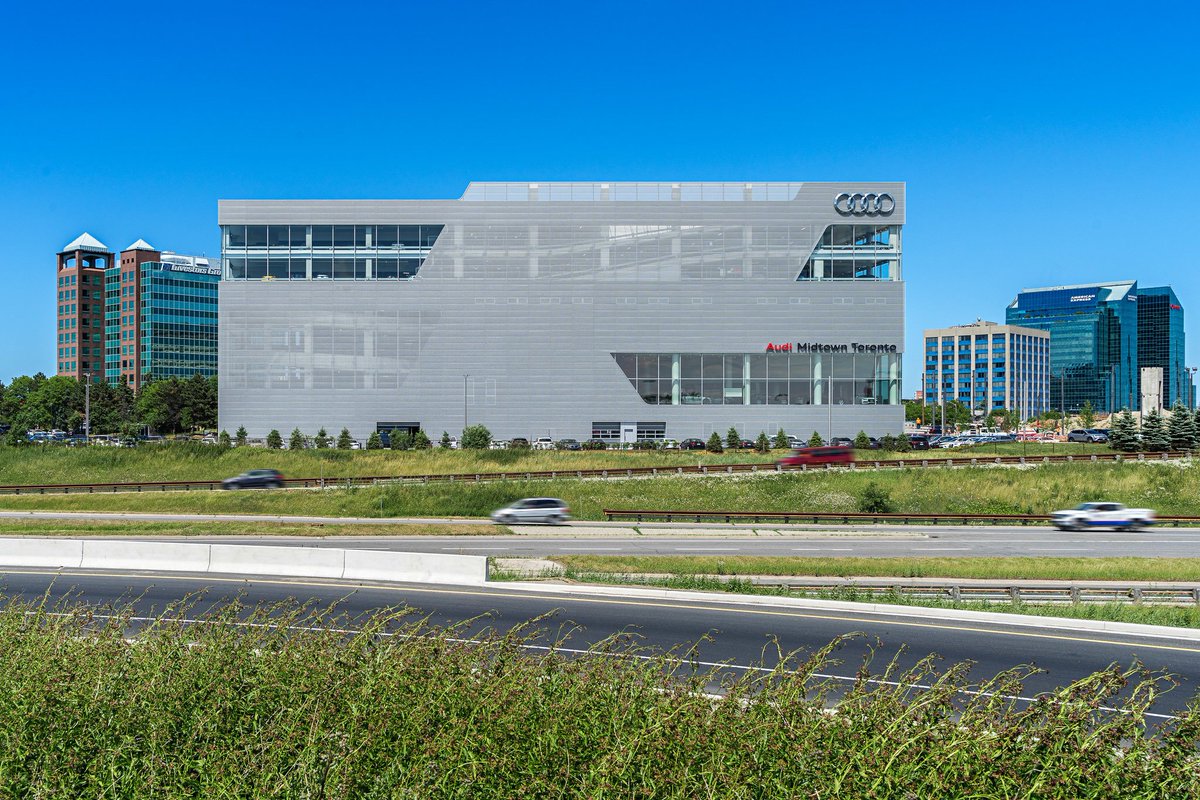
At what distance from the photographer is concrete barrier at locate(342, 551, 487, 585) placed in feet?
86.4

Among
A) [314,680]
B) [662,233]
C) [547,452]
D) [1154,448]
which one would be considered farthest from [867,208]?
[314,680]

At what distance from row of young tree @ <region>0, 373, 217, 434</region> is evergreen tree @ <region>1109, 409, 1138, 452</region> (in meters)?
127

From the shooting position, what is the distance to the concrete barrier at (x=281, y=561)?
2734 cm

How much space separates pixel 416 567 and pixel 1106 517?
38.2 metres

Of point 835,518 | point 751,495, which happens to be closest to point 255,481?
point 751,495

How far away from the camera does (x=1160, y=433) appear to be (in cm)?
8394

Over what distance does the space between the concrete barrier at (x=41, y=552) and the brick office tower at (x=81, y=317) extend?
185 metres

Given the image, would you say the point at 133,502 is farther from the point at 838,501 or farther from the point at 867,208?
the point at 867,208

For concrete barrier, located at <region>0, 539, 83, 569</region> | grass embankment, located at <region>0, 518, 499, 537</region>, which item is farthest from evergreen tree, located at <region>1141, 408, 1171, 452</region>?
concrete barrier, located at <region>0, 539, 83, 569</region>

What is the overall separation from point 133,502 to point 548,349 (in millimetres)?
50192

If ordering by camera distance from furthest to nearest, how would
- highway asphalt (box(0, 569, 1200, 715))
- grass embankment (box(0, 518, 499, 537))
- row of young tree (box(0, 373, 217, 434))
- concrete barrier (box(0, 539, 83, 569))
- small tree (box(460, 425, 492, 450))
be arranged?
row of young tree (box(0, 373, 217, 434)) < small tree (box(460, 425, 492, 450)) < grass embankment (box(0, 518, 499, 537)) < concrete barrier (box(0, 539, 83, 569)) < highway asphalt (box(0, 569, 1200, 715))

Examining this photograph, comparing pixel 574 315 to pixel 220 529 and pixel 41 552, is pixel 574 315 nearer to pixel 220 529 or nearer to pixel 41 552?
pixel 220 529

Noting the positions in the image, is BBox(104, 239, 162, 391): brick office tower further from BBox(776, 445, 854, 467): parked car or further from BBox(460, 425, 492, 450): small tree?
BBox(776, 445, 854, 467): parked car

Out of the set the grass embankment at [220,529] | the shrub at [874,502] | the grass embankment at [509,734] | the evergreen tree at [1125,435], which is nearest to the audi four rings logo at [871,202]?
the evergreen tree at [1125,435]
